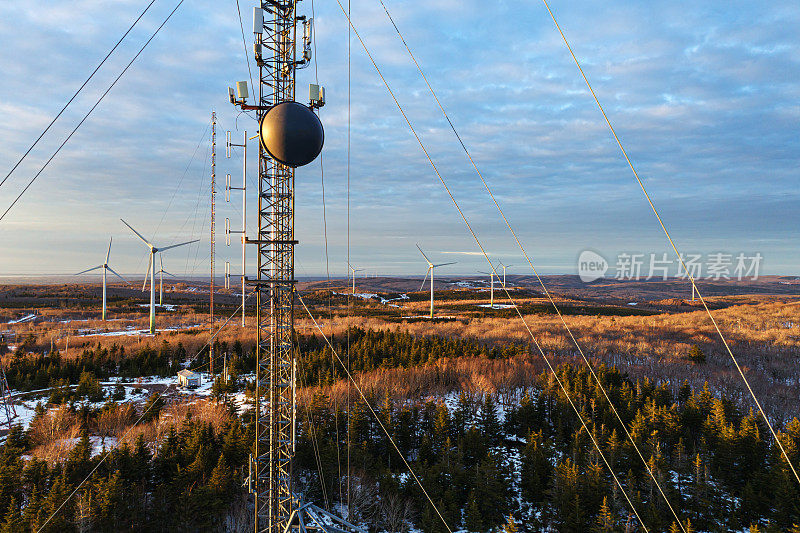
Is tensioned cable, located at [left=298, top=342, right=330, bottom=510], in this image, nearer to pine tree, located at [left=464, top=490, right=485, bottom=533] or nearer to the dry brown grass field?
the dry brown grass field

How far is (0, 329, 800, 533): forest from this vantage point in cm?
1349

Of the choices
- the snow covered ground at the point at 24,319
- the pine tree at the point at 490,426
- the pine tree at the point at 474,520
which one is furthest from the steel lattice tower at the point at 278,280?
the snow covered ground at the point at 24,319

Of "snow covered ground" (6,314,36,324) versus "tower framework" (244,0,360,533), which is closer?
"tower framework" (244,0,360,533)

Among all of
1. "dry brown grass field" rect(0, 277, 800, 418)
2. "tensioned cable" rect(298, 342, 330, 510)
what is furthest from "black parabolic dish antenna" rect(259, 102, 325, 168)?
"tensioned cable" rect(298, 342, 330, 510)

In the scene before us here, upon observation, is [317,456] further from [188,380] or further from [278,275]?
[188,380]

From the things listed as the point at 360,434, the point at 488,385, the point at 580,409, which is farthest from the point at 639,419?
the point at 360,434

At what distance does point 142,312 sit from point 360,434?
234ft

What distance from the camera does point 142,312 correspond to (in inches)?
2886

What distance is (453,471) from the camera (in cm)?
1575

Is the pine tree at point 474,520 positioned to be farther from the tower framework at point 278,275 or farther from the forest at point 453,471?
the tower framework at point 278,275

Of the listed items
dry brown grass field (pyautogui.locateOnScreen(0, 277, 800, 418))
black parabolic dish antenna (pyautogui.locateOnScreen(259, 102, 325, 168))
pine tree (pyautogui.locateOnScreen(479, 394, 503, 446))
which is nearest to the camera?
black parabolic dish antenna (pyautogui.locateOnScreen(259, 102, 325, 168))

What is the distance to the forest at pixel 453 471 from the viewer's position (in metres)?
13.5

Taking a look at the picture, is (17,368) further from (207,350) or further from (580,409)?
(580,409)

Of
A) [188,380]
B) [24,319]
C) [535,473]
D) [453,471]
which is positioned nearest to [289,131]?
[453,471]
